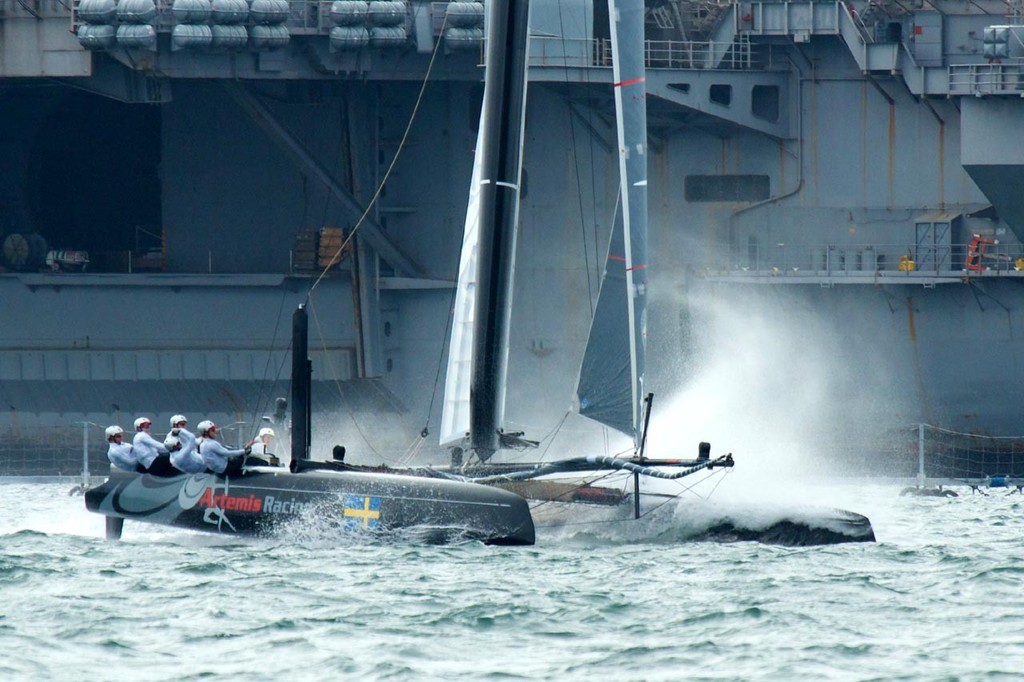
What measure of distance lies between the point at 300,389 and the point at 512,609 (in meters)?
8.93

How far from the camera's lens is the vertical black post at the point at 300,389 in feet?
93.4

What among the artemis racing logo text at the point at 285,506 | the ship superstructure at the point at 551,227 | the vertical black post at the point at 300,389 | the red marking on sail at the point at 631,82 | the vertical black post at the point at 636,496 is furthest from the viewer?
the ship superstructure at the point at 551,227

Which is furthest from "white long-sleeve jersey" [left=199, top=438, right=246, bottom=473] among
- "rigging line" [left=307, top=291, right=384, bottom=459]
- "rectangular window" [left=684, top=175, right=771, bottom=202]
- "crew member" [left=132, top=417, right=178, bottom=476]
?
"rectangular window" [left=684, top=175, right=771, bottom=202]

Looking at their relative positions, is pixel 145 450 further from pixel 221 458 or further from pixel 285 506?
pixel 285 506

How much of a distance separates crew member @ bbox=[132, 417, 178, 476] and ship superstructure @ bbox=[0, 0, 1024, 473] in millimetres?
13069

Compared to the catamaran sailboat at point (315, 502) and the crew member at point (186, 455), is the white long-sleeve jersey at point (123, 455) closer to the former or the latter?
the catamaran sailboat at point (315, 502)

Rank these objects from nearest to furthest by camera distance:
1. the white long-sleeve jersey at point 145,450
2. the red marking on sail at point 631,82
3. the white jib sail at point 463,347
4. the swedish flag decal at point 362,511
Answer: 1. the swedish flag decal at point 362,511
2. the white long-sleeve jersey at point 145,450
3. the red marking on sail at point 631,82
4. the white jib sail at point 463,347

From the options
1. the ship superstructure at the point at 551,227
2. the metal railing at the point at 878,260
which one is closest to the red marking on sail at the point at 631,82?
the ship superstructure at the point at 551,227

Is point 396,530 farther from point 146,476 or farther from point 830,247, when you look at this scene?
point 830,247

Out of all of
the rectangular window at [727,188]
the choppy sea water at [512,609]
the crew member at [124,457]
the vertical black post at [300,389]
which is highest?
the rectangular window at [727,188]

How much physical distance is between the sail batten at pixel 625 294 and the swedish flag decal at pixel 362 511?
364 centimetres

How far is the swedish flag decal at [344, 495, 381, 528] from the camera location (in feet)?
82.5

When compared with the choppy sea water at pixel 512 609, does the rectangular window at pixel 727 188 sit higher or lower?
higher

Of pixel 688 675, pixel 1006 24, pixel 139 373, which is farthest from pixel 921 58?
pixel 688 675
